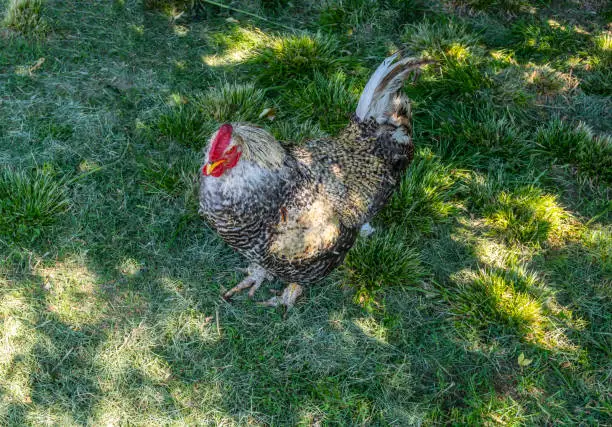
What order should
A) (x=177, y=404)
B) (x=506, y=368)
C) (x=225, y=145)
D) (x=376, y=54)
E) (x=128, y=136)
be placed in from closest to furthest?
1. (x=225, y=145)
2. (x=177, y=404)
3. (x=506, y=368)
4. (x=128, y=136)
5. (x=376, y=54)

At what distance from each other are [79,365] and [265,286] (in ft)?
4.40

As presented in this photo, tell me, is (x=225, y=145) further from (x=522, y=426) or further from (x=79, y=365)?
(x=522, y=426)

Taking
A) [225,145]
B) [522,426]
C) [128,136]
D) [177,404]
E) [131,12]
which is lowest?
[177,404]

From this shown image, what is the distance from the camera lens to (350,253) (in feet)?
12.3

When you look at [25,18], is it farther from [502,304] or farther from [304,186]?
[502,304]

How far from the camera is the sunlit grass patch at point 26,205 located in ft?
12.1

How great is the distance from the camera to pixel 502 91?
480 centimetres

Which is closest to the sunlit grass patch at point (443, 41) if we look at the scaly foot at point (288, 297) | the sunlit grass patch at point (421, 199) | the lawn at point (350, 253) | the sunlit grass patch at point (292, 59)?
the lawn at point (350, 253)

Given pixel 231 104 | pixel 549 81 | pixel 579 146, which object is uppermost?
pixel 549 81

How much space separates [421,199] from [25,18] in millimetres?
4170

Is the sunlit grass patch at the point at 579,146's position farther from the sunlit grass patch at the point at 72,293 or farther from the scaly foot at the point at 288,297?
the sunlit grass patch at the point at 72,293

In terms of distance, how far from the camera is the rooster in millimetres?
2738

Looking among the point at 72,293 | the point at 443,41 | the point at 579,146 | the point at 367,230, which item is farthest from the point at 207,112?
the point at 579,146

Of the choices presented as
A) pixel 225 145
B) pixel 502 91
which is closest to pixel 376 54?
pixel 502 91
